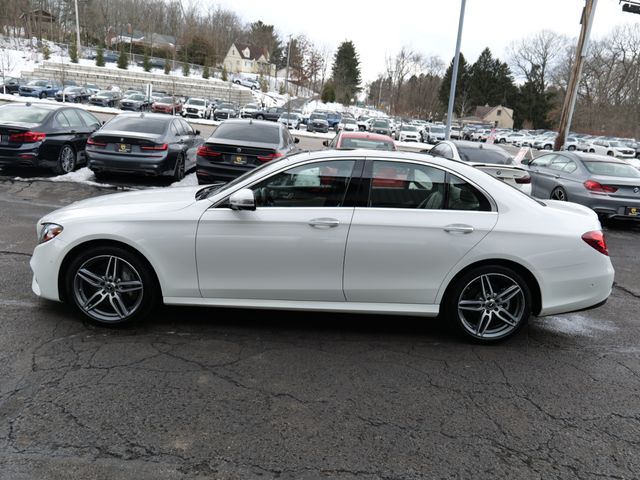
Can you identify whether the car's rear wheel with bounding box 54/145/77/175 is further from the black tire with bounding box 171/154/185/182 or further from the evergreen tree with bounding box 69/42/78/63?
the evergreen tree with bounding box 69/42/78/63

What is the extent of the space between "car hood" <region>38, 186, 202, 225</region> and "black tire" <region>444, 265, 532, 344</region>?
236cm

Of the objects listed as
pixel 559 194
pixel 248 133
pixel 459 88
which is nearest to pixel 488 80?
pixel 459 88

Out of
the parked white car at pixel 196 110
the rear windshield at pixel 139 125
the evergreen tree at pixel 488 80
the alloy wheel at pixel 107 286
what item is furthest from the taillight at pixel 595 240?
the evergreen tree at pixel 488 80

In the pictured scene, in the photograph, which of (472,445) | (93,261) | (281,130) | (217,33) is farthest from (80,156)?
(217,33)

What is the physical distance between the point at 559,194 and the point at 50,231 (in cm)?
984

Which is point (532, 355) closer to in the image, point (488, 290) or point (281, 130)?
point (488, 290)

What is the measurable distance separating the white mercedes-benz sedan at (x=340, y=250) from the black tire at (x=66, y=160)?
24.9 feet

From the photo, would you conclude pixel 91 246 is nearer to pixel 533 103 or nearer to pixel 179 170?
pixel 179 170

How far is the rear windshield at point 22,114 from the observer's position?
10523mm

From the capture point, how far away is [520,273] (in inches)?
166

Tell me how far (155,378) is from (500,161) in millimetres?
8632

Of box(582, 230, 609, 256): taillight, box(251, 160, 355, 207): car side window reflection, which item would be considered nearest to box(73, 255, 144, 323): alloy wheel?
box(251, 160, 355, 207): car side window reflection

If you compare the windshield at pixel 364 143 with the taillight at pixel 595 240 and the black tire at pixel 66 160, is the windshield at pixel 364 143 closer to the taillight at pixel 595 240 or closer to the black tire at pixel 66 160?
the black tire at pixel 66 160

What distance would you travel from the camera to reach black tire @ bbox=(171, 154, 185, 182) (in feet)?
37.0
